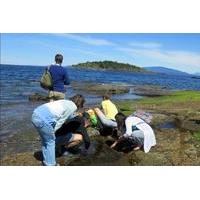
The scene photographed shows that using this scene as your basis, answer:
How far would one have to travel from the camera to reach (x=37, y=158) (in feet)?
40.0

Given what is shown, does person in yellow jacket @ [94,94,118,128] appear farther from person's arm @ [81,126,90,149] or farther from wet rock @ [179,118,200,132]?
wet rock @ [179,118,200,132]

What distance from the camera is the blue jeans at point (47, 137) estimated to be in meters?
10.6

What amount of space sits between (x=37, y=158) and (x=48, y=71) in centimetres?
251

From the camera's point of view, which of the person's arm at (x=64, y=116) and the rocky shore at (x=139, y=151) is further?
the rocky shore at (x=139, y=151)

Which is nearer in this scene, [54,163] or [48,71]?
[54,163]

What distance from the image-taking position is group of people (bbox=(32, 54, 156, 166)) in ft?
35.0

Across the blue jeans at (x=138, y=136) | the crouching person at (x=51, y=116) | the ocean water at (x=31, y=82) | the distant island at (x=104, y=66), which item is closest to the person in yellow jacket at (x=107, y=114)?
the blue jeans at (x=138, y=136)

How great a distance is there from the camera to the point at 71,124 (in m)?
11.9

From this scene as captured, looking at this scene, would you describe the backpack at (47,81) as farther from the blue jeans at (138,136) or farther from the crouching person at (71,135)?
the blue jeans at (138,136)

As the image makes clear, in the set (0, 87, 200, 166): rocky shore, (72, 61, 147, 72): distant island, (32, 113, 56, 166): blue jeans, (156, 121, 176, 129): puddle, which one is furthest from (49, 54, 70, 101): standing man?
(72, 61, 147, 72): distant island
